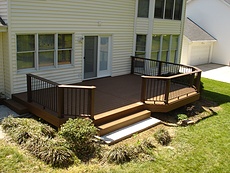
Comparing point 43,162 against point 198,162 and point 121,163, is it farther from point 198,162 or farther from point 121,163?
point 198,162

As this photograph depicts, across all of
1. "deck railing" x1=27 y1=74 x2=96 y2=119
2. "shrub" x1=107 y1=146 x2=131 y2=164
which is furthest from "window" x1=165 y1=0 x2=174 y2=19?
"shrub" x1=107 y1=146 x2=131 y2=164

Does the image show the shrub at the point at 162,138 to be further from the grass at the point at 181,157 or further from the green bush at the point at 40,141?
the green bush at the point at 40,141

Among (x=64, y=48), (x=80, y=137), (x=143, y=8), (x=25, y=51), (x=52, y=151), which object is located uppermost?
(x=143, y=8)

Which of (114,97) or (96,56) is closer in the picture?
(114,97)

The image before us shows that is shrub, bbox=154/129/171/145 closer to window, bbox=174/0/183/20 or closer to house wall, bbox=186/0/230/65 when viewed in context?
window, bbox=174/0/183/20

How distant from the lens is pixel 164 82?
38.5ft

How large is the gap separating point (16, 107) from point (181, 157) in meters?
5.59

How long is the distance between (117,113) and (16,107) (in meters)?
3.44

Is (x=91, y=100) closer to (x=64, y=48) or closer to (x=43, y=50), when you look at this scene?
(x=43, y=50)

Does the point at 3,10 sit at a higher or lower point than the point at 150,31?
higher

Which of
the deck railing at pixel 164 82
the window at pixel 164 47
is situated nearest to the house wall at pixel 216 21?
the window at pixel 164 47

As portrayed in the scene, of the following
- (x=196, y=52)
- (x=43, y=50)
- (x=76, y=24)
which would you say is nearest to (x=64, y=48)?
(x=43, y=50)

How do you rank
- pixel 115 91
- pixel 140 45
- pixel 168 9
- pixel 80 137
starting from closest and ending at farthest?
pixel 80 137 → pixel 115 91 → pixel 140 45 → pixel 168 9

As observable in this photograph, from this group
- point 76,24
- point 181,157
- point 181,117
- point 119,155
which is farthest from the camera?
point 76,24
